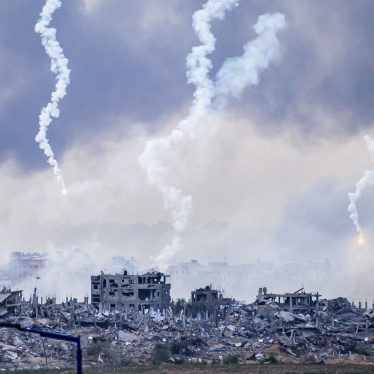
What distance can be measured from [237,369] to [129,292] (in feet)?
121

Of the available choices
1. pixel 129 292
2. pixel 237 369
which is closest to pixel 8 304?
pixel 129 292

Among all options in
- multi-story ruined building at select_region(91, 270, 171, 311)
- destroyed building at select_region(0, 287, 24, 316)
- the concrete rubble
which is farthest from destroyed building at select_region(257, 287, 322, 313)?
destroyed building at select_region(0, 287, 24, 316)

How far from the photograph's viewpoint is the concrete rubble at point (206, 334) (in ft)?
155

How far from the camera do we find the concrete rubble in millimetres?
47219

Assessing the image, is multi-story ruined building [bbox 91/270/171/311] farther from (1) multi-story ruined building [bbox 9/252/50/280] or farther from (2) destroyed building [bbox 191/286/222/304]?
(1) multi-story ruined building [bbox 9/252/50/280]

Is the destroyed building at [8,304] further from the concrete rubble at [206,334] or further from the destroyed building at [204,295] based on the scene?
the destroyed building at [204,295]

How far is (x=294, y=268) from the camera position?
17188 centimetres

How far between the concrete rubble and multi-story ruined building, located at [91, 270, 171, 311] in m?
4.80

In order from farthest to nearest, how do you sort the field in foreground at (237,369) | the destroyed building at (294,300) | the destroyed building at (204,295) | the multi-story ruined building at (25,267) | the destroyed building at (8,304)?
the multi-story ruined building at (25,267) < the destroyed building at (204,295) < the destroyed building at (294,300) < the destroyed building at (8,304) < the field in foreground at (237,369)

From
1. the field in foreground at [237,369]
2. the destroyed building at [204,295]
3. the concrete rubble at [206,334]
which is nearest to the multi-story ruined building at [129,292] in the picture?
the destroyed building at [204,295]

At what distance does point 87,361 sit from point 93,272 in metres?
94.4

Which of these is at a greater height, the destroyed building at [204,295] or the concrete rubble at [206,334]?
the destroyed building at [204,295]

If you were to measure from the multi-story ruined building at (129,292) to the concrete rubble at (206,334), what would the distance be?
480 cm

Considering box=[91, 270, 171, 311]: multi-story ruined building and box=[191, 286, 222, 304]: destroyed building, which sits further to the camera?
box=[91, 270, 171, 311]: multi-story ruined building
